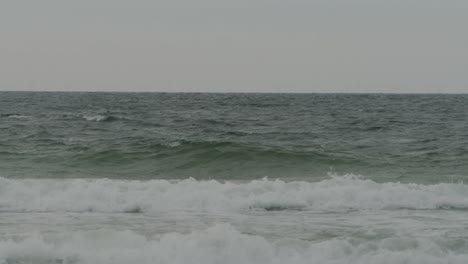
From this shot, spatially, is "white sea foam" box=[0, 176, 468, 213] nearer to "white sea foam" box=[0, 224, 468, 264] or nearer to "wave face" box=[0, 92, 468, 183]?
"wave face" box=[0, 92, 468, 183]

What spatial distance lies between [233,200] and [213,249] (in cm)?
372

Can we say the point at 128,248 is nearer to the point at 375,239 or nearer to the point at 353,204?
the point at 375,239

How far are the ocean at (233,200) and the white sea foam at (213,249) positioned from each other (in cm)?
2

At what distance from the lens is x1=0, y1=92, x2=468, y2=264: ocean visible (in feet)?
29.0

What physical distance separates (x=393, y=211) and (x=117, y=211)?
5.25 m

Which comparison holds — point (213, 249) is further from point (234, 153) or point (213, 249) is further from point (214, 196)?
point (234, 153)

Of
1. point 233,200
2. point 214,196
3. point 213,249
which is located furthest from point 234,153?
point 213,249

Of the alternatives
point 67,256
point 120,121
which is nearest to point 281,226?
point 67,256

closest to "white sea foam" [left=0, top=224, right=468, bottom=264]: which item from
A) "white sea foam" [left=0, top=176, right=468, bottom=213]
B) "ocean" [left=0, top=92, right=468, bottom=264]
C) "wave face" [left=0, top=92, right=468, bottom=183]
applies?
"ocean" [left=0, top=92, right=468, bottom=264]

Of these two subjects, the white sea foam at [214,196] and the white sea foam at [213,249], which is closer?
the white sea foam at [213,249]

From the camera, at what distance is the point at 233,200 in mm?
12602

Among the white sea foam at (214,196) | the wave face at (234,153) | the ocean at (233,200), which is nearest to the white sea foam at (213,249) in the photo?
the ocean at (233,200)

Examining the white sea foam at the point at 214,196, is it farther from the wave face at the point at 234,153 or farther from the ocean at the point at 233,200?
the wave face at the point at 234,153

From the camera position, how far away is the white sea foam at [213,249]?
8.57 meters
